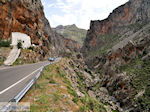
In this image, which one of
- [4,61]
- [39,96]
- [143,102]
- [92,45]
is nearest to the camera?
[39,96]

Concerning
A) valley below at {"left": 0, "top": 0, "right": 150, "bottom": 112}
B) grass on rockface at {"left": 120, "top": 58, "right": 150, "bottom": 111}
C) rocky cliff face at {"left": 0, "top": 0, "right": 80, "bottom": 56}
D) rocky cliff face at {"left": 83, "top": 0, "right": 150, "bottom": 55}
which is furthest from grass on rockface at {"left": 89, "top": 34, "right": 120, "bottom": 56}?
rocky cliff face at {"left": 0, "top": 0, "right": 80, "bottom": 56}

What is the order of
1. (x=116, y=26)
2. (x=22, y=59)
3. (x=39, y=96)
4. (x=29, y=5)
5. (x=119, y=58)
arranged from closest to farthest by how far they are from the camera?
(x=39, y=96) < (x=22, y=59) < (x=29, y=5) < (x=119, y=58) < (x=116, y=26)

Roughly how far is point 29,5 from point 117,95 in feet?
106

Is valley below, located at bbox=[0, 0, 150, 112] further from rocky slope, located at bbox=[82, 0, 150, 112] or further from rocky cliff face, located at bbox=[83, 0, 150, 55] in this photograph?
rocky cliff face, located at bbox=[83, 0, 150, 55]

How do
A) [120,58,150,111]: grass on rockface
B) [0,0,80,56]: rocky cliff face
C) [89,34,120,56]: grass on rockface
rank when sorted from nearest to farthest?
1. [120,58,150,111]: grass on rockface
2. [0,0,80,56]: rocky cliff face
3. [89,34,120,56]: grass on rockface

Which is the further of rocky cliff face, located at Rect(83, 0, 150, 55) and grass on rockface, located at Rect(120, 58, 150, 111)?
rocky cliff face, located at Rect(83, 0, 150, 55)

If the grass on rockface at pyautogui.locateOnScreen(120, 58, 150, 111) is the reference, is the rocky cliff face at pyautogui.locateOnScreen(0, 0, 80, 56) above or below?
above

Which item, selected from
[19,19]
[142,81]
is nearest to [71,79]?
[142,81]

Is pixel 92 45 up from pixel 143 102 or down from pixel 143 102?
up

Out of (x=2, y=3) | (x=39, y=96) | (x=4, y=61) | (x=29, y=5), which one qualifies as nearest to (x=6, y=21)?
(x=2, y=3)

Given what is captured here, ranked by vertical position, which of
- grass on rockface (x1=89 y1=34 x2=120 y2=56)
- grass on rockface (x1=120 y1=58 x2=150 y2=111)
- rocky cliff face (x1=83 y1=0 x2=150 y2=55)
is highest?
rocky cliff face (x1=83 y1=0 x2=150 y2=55)

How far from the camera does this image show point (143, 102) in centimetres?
2142

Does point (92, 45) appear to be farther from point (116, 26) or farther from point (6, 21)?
point (6, 21)

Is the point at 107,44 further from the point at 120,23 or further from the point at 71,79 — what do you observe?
the point at 71,79
